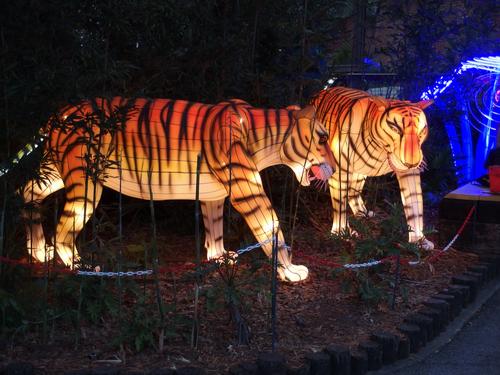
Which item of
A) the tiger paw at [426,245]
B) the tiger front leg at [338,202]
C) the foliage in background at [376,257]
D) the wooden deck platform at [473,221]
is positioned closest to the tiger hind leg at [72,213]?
the foliage in background at [376,257]

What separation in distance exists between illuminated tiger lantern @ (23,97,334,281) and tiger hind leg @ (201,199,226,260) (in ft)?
0.70

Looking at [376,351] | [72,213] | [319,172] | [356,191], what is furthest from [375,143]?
[72,213]

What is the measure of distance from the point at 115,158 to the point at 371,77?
4.35 m

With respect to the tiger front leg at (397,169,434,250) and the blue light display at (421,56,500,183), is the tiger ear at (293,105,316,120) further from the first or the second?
the blue light display at (421,56,500,183)

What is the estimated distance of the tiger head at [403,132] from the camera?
551cm

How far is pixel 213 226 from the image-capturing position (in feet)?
17.3

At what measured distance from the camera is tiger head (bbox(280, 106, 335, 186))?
4945mm

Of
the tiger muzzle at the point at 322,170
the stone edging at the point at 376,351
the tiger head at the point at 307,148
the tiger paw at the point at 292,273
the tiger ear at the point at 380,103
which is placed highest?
the tiger ear at the point at 380,103

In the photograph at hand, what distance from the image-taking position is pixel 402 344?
13.3 ft

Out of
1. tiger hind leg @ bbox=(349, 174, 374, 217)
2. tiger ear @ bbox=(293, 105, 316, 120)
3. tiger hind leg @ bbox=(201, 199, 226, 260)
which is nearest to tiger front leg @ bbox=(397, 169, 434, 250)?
tiger hind leg @ bbox=(349, 174, 374, 217)

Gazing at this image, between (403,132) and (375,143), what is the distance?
0.33m

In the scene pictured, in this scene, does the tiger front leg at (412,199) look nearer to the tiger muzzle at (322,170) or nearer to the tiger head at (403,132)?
the tiger head at (403,132)

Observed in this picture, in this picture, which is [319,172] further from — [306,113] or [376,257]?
[376,257]

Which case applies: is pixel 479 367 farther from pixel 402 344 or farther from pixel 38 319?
pixel 38 319
